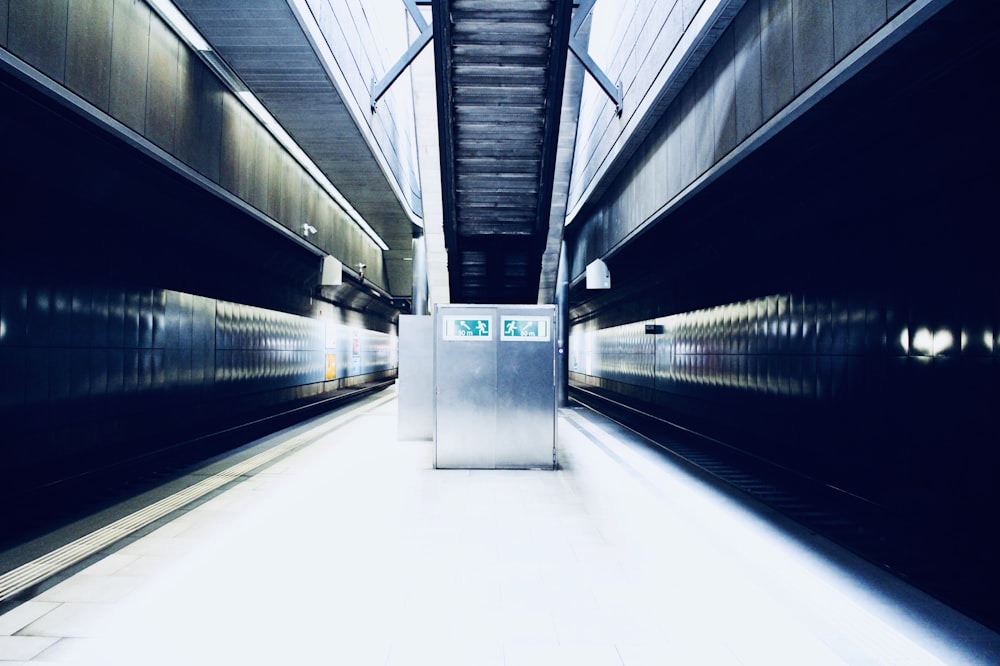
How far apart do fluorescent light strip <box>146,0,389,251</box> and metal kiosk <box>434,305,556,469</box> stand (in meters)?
4.62

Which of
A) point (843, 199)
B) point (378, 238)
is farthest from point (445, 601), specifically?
point (378, 238)

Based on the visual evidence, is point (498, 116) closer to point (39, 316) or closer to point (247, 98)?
point (247, 98)

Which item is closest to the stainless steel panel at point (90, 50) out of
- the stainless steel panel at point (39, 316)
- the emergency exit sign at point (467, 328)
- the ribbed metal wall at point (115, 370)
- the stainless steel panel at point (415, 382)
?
the ribbed metal wall at point (115, 370)

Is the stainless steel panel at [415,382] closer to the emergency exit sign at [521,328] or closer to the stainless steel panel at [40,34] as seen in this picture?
the emergency exit sign at [521,328]

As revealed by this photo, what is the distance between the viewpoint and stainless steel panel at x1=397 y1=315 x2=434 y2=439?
9922 mm

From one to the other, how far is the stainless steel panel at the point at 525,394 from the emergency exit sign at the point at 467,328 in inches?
7.3

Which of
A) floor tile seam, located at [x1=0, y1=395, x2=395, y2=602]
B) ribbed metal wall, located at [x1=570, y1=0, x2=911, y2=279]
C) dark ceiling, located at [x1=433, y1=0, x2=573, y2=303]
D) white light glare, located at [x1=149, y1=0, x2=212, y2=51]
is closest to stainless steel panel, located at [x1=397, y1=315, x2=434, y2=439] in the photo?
dark ceiling, located at [x1=433, y1=0, x2=573, y2=303]

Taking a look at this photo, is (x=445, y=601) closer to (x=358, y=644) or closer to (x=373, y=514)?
(x=358, y=644)

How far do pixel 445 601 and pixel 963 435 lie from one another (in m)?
5.15

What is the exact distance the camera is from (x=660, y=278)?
44.4 ft

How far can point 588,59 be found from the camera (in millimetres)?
9797

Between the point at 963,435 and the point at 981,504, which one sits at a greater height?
the point at 963,435

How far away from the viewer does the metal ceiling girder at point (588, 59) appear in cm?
902

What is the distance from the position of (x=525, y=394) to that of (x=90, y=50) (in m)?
6.05
